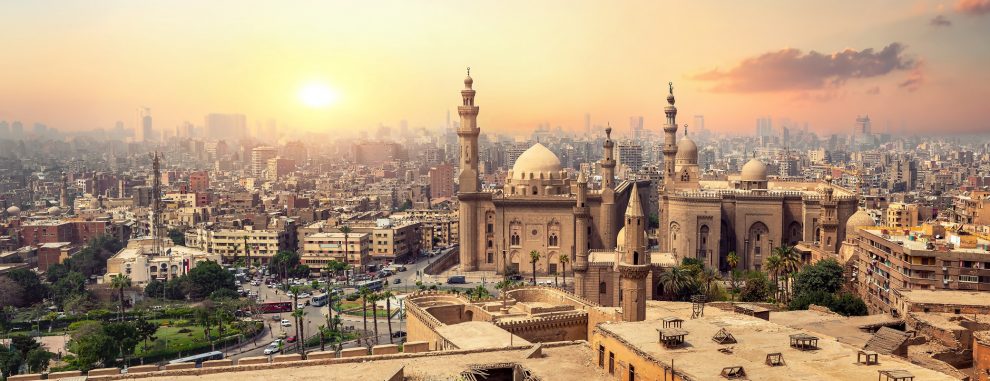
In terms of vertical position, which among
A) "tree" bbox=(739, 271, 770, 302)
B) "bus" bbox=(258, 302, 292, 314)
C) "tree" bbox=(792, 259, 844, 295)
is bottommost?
"bus" bbox=(258, 302, 292, 314)

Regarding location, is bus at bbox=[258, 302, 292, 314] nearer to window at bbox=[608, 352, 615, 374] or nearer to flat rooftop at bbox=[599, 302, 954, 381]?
flat rooftop at bbox=[599, 302, 954, 381]

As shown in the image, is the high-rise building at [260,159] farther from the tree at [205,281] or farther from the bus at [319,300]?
the bus at [319,300]

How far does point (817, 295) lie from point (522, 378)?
1869 centimetres

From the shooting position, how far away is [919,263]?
29.9m

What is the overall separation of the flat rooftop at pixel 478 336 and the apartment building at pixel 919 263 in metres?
14.1

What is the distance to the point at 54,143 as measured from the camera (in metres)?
174

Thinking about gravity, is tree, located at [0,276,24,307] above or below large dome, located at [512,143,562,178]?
below

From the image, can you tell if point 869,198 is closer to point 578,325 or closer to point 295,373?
point 578,325

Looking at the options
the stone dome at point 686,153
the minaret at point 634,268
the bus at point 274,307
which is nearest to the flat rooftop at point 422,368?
the minaret at point 634,268

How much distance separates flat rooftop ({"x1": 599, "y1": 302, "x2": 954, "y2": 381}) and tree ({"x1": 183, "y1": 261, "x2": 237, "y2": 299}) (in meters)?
35.1

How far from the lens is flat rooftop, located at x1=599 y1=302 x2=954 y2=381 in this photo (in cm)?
1462

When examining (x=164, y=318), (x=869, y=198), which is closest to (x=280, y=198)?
(x=164, y=318)

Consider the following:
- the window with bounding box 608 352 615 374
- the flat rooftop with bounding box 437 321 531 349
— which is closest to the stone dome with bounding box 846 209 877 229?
the flat rooftop with bounding box 437 321 531 349

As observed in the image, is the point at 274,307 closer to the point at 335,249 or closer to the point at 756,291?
the point at 335,249
